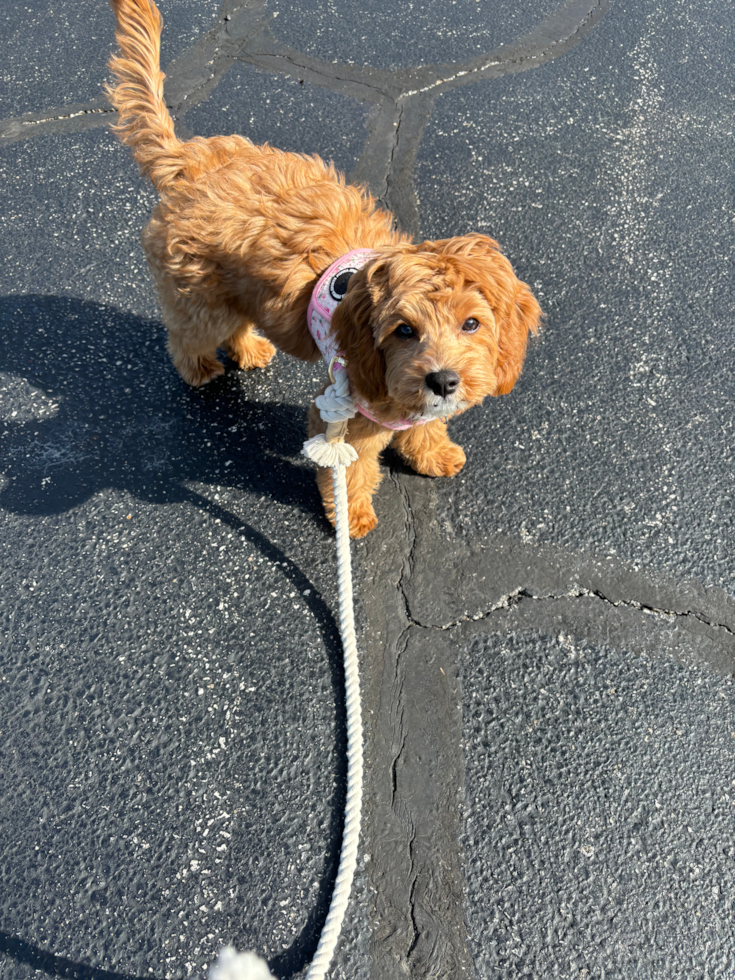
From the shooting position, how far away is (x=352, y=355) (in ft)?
7.32

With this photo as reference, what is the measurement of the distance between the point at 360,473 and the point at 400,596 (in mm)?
558

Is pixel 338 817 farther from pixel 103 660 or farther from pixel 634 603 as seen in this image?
pixel 634 603

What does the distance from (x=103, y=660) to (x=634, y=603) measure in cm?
222

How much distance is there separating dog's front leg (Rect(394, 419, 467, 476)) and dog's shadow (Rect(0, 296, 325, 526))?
491 mm

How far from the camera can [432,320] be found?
2.02 meters

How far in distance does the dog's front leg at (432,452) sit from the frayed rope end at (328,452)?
1.56 ft

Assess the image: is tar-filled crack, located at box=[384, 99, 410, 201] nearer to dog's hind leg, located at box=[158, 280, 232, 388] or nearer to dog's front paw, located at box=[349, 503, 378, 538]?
dog's hind leg, located at box=[158, 280, 232, 388]

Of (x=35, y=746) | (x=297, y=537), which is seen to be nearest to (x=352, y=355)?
(x=297, y=537)

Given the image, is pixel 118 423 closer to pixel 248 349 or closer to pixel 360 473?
pixel 248 349

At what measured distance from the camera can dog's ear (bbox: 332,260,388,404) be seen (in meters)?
2.08

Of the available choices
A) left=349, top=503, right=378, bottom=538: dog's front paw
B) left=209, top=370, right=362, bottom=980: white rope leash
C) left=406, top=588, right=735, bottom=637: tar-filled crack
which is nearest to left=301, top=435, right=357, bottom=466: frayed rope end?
left=209, top=370, right=362, bottom=980: white rope leash

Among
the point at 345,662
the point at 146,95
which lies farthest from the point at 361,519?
the point at 146,95

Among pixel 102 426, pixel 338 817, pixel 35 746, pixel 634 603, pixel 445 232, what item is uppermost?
pixel 445 232

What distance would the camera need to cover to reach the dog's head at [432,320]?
6.59ft
